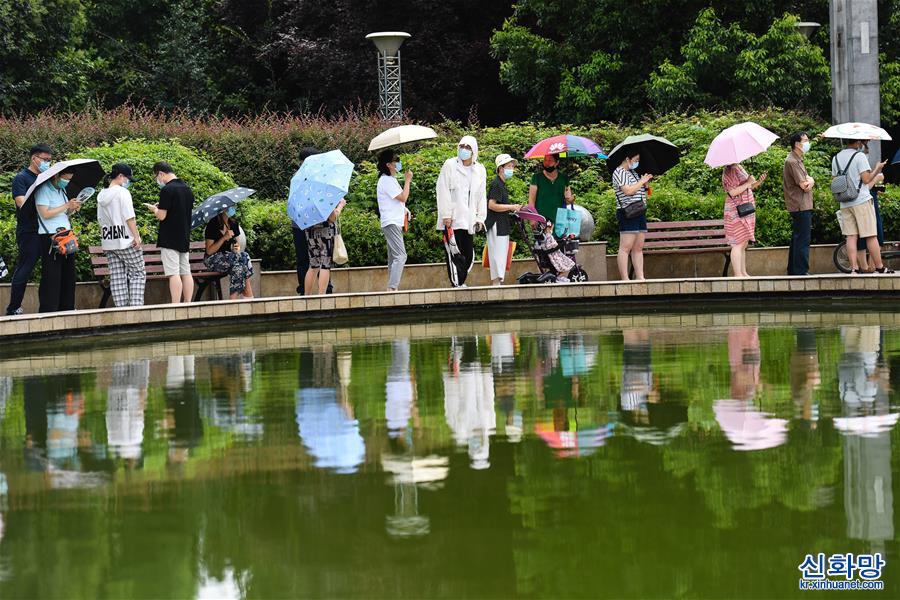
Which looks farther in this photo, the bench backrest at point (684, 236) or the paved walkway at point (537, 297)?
the bench backrest at point (684, 236)

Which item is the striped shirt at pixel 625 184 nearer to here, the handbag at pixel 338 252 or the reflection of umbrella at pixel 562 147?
the reflection of umbrella at pixel 562 147

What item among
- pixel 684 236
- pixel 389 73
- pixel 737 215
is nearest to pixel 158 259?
pixel 684 236

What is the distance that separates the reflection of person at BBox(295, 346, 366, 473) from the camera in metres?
8.24

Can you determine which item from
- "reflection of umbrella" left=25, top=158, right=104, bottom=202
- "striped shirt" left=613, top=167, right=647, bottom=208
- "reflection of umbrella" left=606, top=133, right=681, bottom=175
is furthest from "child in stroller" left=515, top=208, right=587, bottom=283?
"reflection of umbrella" left=25, top=158, right=104, bottom=202

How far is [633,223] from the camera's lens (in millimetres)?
18219

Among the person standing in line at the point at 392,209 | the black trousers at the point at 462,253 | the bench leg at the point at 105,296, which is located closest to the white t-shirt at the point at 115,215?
the bench leg at the point at 105,296

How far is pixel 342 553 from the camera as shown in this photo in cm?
617

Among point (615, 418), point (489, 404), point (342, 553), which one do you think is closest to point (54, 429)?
point (489, 404)

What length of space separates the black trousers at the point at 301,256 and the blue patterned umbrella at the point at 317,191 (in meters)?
0.79

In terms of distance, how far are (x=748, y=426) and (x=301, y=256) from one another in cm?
998

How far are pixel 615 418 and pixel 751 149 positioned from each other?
30.4 ft

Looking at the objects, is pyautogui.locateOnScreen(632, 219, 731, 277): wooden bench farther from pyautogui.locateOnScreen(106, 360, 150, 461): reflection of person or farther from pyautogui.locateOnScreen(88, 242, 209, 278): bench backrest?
pyautogui.locateOnScreen(106, 360, 150, 461): reflection of person

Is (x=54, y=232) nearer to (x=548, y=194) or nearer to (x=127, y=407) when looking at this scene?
(x=548, y=194)

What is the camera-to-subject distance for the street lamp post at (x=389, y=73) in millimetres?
31828
